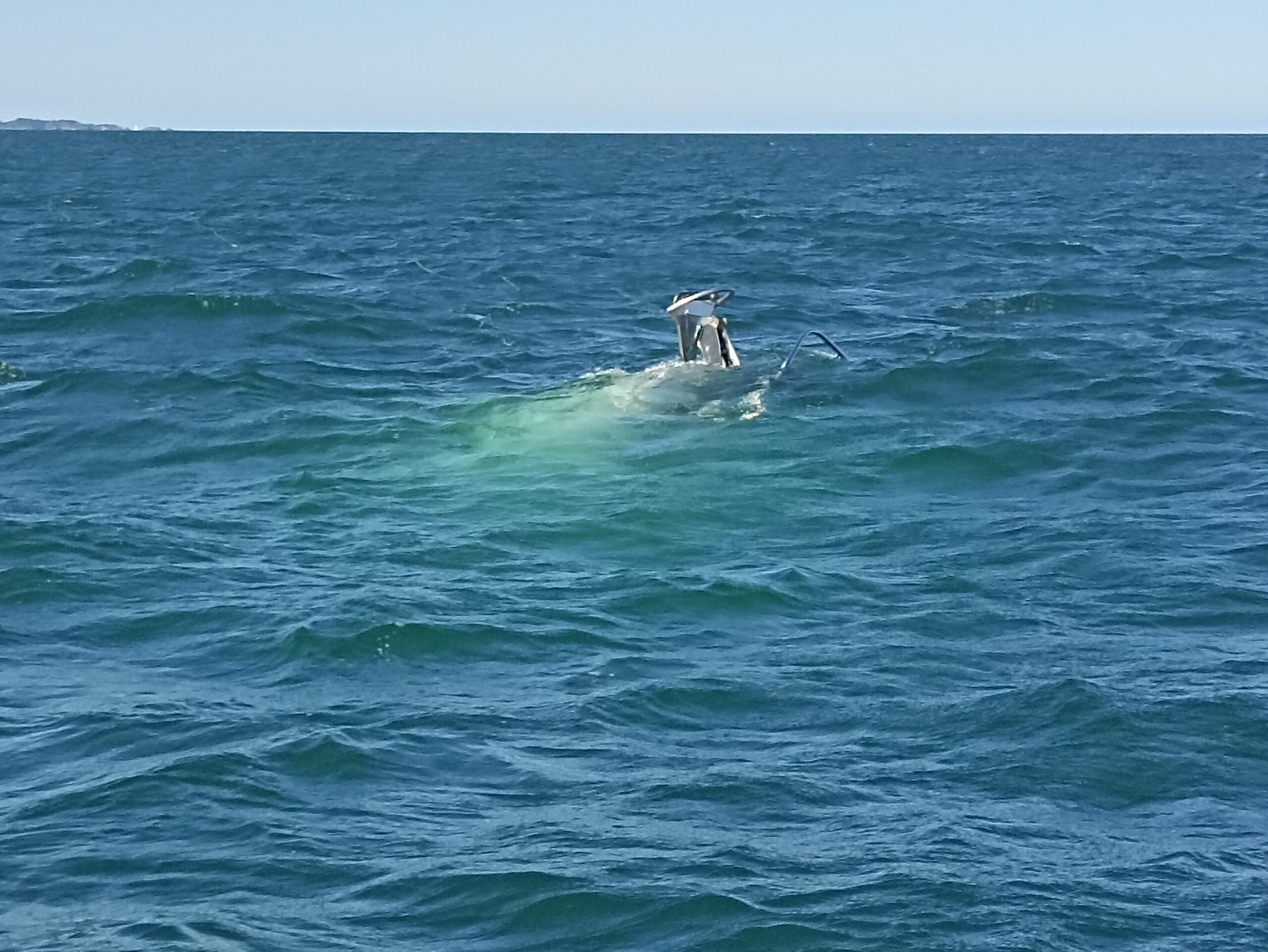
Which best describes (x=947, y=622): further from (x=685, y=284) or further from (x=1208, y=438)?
(x=685, y=284)

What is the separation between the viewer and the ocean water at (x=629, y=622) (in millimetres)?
11453

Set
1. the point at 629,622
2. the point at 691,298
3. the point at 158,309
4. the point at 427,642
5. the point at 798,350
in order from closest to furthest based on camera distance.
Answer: the point at 427,642 → the point at 629,622 → the point at 691,298 → the point at 798,350 → the point at 158,309

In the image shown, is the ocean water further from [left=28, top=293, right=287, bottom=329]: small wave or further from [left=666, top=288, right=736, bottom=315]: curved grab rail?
[left=666, top=288, right=736, bottom=315]: curved grab rail

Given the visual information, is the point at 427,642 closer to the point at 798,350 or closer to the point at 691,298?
the point at 691,298

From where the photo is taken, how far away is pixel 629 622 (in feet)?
56.4

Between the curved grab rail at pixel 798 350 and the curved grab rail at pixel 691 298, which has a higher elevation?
the curved grab rail at pixel 691 298

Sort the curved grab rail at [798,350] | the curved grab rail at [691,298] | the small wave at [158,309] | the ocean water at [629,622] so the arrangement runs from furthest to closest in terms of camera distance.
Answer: the small wave at [158,309], the curved grab rail at [798,350], the curved grab rail at [691,298], the ocean water at [629,622]

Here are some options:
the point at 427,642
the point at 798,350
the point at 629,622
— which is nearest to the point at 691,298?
the point at 798,350

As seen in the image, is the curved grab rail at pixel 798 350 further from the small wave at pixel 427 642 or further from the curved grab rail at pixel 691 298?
the small wave at pixel 427 642

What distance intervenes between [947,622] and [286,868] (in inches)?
303

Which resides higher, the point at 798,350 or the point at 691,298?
the point at 691,298

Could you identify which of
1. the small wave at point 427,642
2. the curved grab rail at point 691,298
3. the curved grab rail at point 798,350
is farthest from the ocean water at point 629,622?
the curved grab rail at point 691,298

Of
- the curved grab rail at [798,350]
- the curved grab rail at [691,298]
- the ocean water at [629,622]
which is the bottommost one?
the ocean water at [629,622]

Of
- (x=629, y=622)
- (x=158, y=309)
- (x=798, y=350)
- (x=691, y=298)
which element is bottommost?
(x=629, y=622)
